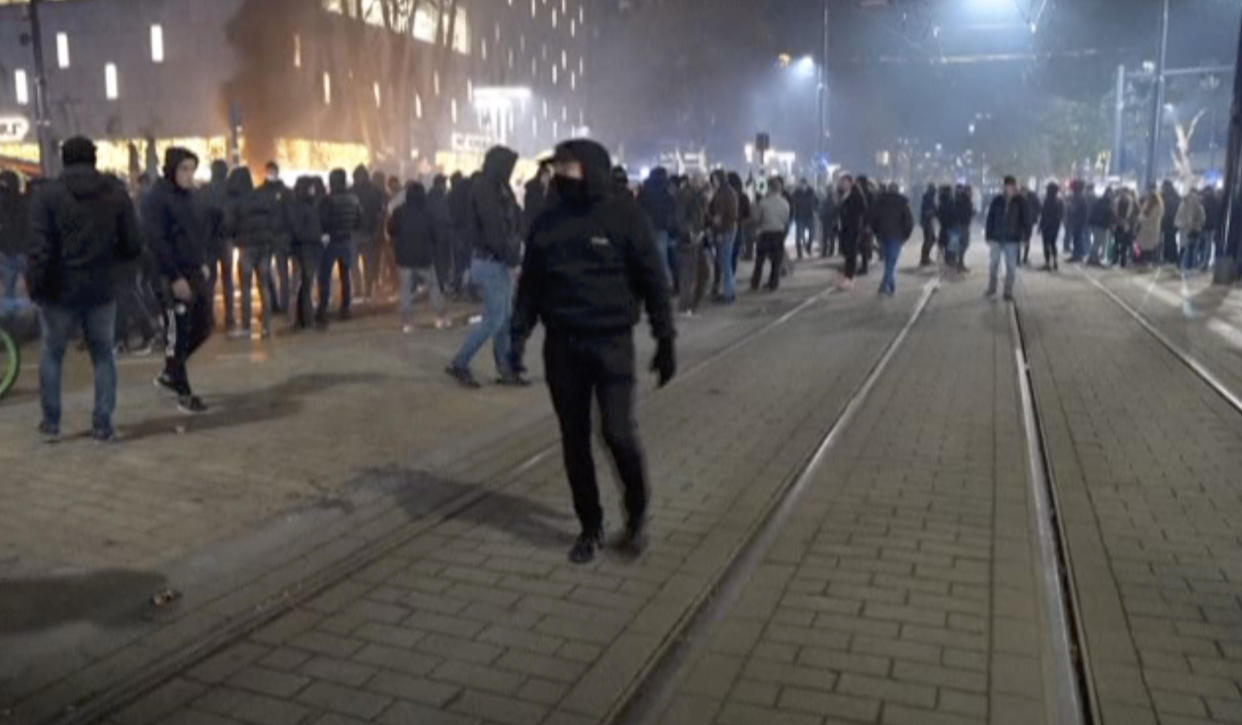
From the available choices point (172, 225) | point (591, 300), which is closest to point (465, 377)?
point (172, 225)

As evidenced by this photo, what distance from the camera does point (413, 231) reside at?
528 inches

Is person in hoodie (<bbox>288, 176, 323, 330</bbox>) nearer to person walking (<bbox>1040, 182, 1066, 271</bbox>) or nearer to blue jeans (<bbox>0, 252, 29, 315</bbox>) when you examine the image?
blue jeans (<bbox>0, 252, 29, 315</bbox>)

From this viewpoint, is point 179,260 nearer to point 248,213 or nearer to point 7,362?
point 7,362

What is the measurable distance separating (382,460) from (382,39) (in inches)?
2098

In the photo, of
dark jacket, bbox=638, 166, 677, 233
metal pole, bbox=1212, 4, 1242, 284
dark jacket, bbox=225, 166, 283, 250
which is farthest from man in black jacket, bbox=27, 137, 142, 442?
metal pole, bbox=1212, 4, 1242, 284

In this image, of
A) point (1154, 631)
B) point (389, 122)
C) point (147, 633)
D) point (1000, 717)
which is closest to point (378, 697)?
point (147, 633)

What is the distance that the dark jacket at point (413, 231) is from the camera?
13.4 m

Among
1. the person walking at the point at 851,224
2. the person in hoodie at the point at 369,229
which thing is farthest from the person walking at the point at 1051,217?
the person in hoodie at the point at 369,229

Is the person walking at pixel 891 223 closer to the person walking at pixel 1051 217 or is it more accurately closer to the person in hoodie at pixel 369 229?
the person walking at pixel 1051 217

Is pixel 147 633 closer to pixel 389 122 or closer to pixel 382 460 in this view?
pixel 382 460

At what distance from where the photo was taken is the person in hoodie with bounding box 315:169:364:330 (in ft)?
45.5

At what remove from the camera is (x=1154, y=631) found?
15.9 feet

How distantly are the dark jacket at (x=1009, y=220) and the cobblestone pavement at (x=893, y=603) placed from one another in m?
9.29

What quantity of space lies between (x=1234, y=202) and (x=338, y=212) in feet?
53.6
